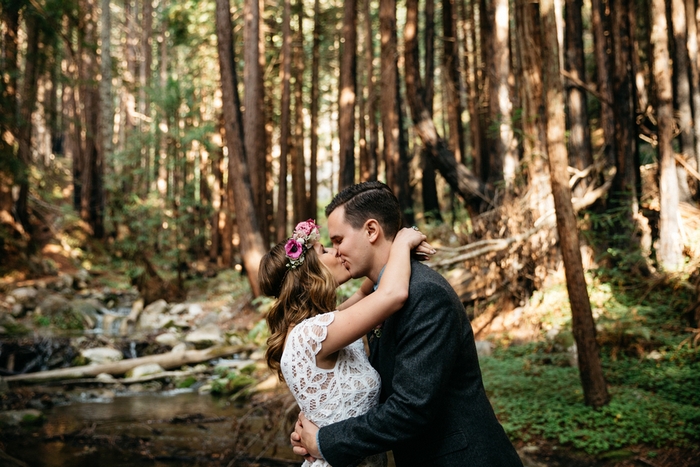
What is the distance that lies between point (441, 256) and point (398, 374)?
6.29 metres

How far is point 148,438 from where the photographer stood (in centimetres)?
783

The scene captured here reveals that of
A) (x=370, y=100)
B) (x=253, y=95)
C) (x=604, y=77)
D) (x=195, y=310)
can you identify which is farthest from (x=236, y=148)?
(x=604, y=77)

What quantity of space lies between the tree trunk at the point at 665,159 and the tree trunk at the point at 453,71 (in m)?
5.95

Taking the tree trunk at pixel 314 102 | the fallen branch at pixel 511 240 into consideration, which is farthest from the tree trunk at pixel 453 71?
the fallen branch at pixel 511 240

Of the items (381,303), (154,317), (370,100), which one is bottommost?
(154,317)

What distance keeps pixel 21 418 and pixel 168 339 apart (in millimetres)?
4843

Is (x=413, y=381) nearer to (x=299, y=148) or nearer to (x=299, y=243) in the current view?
(x=299, y=243)

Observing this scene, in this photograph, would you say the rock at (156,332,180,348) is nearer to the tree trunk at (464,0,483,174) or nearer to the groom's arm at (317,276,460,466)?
the tree trunk at (464,0,483,174)

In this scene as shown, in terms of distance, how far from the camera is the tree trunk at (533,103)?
23.6 feet

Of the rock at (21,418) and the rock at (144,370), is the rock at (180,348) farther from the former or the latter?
the rock at (21,418)

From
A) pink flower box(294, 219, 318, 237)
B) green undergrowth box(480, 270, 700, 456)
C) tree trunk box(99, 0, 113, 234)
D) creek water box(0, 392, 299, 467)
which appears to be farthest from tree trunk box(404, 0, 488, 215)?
tree trunk box(99, 0, 113, 234)

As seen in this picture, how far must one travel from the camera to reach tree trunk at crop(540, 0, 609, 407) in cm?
573

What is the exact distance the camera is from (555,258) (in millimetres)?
9609

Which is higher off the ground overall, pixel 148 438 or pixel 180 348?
pixel 180 348
